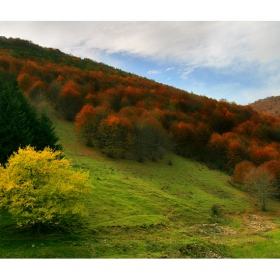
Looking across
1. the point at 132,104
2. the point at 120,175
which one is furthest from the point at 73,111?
the point at 120,175

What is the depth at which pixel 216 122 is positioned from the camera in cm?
9875

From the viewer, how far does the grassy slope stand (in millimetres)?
21453

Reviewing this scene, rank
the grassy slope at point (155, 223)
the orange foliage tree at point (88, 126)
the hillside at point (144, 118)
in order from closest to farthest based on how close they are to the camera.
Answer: the grassy slope at point (155, 223), the hillside at point (144, 118), the orange foliage tree at point (88, 126)

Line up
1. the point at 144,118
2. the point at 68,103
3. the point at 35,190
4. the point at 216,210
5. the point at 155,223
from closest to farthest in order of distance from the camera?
1. the point at 35,190
2. the point at 155,223
3. the point at 216,210
4. the point at 144,118
5. the point at 68,103

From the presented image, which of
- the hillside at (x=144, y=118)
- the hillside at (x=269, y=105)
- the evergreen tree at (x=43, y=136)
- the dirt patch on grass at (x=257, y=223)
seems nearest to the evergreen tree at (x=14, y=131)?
the evergreen tree at (x=43, y=136)

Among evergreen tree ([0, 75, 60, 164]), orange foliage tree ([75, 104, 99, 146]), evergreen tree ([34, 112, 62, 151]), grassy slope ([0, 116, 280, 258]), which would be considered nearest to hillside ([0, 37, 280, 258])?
grassy slope ([0, 116, 280, 258])

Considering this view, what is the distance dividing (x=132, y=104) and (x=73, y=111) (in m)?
23.7

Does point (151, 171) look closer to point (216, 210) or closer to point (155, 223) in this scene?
point (216, 210)

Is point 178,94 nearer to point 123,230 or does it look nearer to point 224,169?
point 224,169

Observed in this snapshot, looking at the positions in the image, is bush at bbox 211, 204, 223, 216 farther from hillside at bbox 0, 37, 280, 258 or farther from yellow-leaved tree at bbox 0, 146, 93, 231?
yellow-leaved tree at bbox 0, 146, 93, 231

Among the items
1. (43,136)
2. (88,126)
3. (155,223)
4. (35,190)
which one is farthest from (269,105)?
(35,190)

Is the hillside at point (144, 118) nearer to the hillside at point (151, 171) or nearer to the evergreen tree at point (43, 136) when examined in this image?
Result: the hillside at point (151, 171)

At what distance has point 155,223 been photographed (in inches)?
1137

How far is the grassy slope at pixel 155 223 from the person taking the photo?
21453 mm
